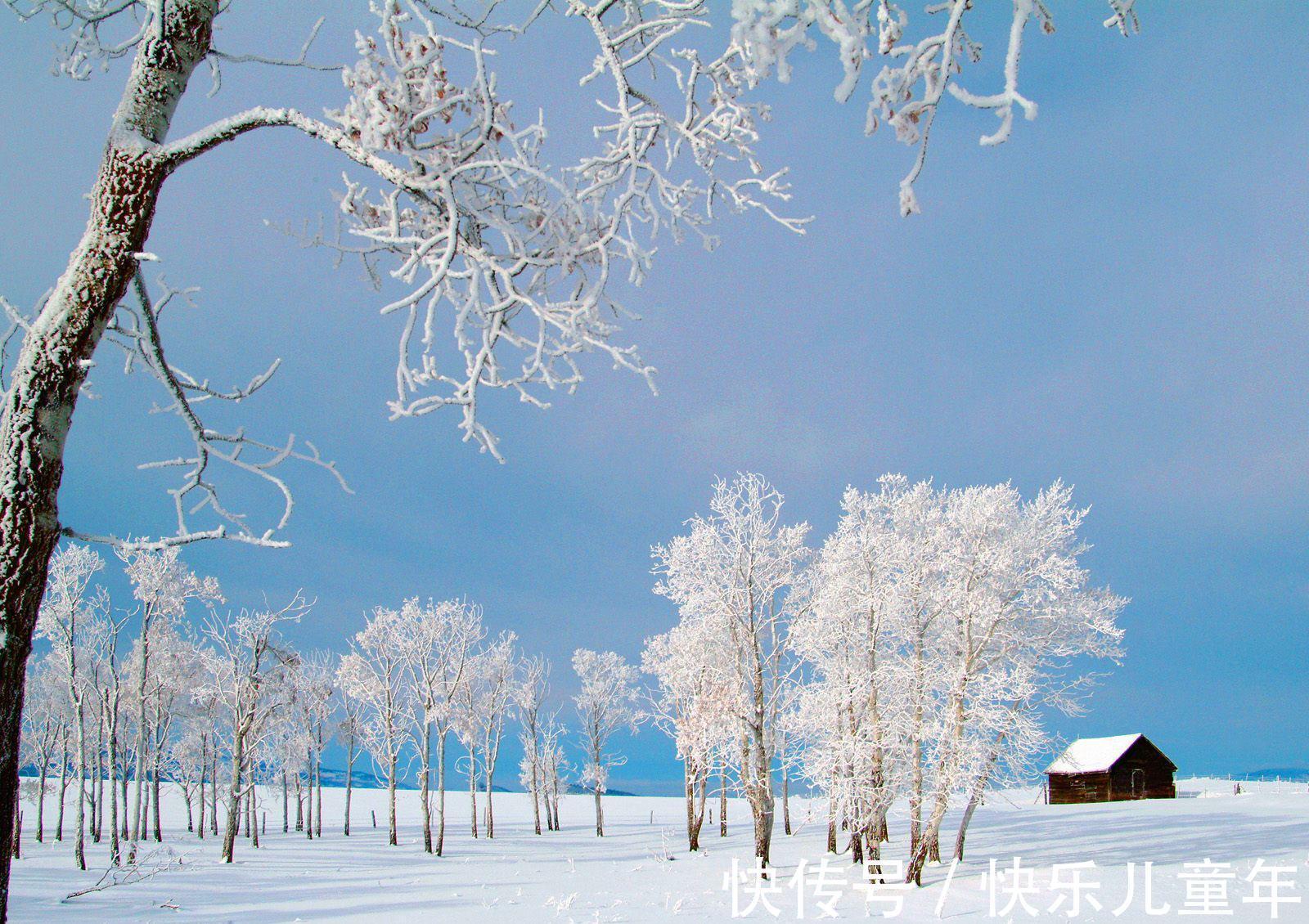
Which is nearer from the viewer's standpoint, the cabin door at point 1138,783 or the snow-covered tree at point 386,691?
the snow-covered tree at point 386,691

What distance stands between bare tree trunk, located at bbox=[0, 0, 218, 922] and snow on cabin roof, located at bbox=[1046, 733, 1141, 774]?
163ft

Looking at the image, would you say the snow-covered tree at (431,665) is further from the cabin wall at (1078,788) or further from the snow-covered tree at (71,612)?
the cabin wall at (1078,788)

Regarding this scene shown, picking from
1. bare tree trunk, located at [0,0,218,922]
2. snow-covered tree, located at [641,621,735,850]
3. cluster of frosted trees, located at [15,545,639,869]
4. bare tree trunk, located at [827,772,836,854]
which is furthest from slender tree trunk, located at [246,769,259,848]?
bare tree trunk, located at [0,0,218,922]

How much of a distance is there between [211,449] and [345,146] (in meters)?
1.66

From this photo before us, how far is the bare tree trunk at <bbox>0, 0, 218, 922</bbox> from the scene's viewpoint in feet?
9.76

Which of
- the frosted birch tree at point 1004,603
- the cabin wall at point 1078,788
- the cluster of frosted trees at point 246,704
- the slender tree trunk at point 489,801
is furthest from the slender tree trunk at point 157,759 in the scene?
the cabin wall at point 1078,788

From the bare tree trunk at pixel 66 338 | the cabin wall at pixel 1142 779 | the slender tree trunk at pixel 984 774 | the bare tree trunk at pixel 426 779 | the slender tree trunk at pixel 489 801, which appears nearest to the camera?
the bare tree trunk at pixel 66 338

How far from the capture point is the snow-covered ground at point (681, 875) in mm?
16469

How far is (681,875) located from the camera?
22922 millimetres

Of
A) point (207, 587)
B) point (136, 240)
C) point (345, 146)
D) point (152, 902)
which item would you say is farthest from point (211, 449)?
point (207, 587)

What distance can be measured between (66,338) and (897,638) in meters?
20.6

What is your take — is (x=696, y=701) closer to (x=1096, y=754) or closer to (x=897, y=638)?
(x=897, y=638)

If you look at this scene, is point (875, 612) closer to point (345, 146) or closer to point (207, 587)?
point (345, 146)

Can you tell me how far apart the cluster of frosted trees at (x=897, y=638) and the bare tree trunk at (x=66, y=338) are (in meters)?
17.7
